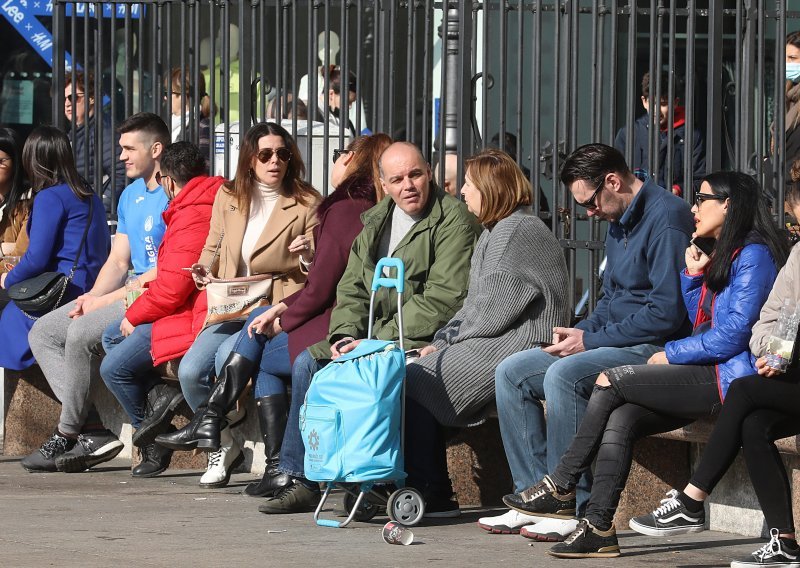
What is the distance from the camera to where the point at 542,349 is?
6.68m

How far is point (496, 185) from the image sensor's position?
22.8ft

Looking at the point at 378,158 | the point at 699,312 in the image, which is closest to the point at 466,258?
the point at 378,158

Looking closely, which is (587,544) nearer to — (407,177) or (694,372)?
(694,372)

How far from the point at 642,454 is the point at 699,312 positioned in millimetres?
709

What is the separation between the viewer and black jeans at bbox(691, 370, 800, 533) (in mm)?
5715

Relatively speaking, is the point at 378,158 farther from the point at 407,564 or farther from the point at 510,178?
the point at 407,564

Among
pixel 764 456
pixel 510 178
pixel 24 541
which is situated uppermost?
pixel 510 178

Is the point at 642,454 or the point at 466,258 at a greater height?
the point at 466,258

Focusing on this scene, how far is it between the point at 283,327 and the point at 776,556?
2.81 meters

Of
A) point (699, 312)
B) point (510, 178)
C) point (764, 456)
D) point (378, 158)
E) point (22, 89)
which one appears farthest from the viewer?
point (22, 89)

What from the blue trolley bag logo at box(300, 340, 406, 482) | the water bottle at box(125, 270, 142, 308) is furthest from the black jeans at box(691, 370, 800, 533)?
the water bottle at box(125, 270, 142, 308)

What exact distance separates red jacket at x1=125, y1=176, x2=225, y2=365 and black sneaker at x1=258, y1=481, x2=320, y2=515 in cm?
138

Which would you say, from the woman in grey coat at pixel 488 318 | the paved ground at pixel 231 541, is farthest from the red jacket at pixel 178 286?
the woman in grey coat at pixel 488 318

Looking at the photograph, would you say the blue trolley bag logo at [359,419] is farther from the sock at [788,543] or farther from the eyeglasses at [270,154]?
the eyeglasses at [270,154]
